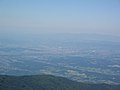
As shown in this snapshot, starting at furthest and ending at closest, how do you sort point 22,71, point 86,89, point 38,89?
point 22,71
point 86,89
point 38,89

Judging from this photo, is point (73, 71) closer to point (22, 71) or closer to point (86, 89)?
point (22, 71)

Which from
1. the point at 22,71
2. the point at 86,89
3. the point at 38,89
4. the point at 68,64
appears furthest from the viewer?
the point at 68,64

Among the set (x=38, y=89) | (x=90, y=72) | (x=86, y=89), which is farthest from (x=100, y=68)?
(x=38, y=89)

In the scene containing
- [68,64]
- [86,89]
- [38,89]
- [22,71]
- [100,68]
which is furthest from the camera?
[68,64]

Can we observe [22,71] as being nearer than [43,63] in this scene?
Yes

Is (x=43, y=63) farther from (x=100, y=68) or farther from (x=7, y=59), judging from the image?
(x=100, y=68)

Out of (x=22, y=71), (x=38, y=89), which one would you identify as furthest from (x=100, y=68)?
(x=38, y=89)
